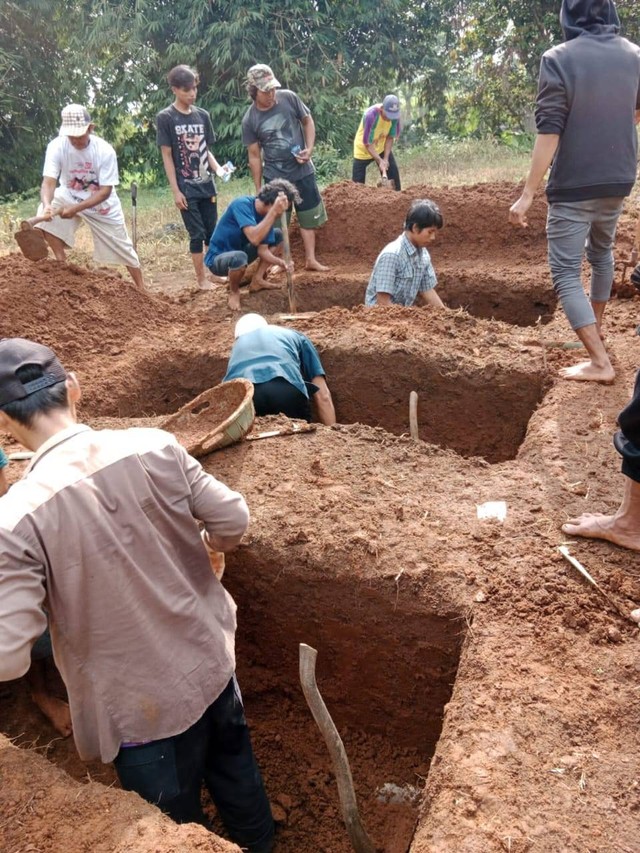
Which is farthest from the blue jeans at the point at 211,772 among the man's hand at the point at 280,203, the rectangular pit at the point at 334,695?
the man's hand at the point at 280,203

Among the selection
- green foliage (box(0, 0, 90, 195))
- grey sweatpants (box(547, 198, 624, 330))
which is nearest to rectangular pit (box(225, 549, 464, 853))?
grey sweatpants (box(547, 198, 624, 330))

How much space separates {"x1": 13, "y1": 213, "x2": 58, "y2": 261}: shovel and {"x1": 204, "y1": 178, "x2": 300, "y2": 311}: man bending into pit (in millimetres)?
1722

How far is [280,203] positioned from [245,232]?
509mm

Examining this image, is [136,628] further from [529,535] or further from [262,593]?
[529,535]

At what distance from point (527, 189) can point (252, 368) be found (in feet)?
6.38

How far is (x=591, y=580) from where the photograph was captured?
2.69 metres

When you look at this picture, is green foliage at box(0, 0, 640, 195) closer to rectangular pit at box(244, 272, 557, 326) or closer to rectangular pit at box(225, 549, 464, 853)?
rectangular pit at box(244, 272, 557, 326)

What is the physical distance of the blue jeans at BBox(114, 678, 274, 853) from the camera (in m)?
2.16

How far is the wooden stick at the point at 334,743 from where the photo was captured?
221 centimetres

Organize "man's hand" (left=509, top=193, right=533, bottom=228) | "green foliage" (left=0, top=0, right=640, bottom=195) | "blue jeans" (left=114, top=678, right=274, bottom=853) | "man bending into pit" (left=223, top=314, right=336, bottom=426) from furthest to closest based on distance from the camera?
"green foliage" (left=0, top=0, right=640, bottom=195)
"man bending into pit" (left=223, top=314, right=336, bottom=426)
"man's hand" (left=509, top=193, right=533, bottom=228)
"blue jeans" (left=114, top=678, right=274, bottom=853)

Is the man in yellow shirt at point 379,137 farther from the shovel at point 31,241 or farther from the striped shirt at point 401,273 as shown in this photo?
the shovel at point 31,241

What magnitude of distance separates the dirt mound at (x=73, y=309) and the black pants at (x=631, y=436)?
15.1ft

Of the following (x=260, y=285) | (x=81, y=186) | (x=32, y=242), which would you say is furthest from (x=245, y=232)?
(x=32, y=242)

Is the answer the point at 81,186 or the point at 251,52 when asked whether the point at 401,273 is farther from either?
the point at 251,52
